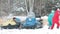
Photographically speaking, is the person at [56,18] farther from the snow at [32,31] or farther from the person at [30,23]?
the person at [30,23]

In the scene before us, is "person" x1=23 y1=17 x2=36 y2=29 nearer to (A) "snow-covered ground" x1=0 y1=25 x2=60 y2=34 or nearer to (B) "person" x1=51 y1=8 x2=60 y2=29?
(A) "snow-covered ground" x1=0 y1=25 x2=60 y2=34

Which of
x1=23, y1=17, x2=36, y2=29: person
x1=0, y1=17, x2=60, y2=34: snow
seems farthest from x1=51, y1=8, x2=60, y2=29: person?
x1=23, y1=17, x2=36, y2=29: person

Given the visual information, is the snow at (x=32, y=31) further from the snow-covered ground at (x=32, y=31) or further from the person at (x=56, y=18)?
the person at (x=56, y=18)

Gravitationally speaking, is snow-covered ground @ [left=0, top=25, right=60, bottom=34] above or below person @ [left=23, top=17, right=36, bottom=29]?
below

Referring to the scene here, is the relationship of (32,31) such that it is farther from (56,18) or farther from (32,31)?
(56,18)

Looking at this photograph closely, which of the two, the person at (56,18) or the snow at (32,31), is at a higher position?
the person at (56,18)

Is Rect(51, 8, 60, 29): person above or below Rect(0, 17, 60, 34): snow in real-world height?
above

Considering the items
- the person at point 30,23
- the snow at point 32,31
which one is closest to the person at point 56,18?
the snow at point 32,31

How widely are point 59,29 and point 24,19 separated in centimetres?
69

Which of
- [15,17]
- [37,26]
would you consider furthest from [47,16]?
[15,17]

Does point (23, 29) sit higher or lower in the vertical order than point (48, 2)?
lower

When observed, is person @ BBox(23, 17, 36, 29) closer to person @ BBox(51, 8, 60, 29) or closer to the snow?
the snow

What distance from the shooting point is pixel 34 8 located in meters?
4.86

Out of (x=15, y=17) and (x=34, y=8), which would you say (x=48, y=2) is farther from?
(x=15, y=17)
